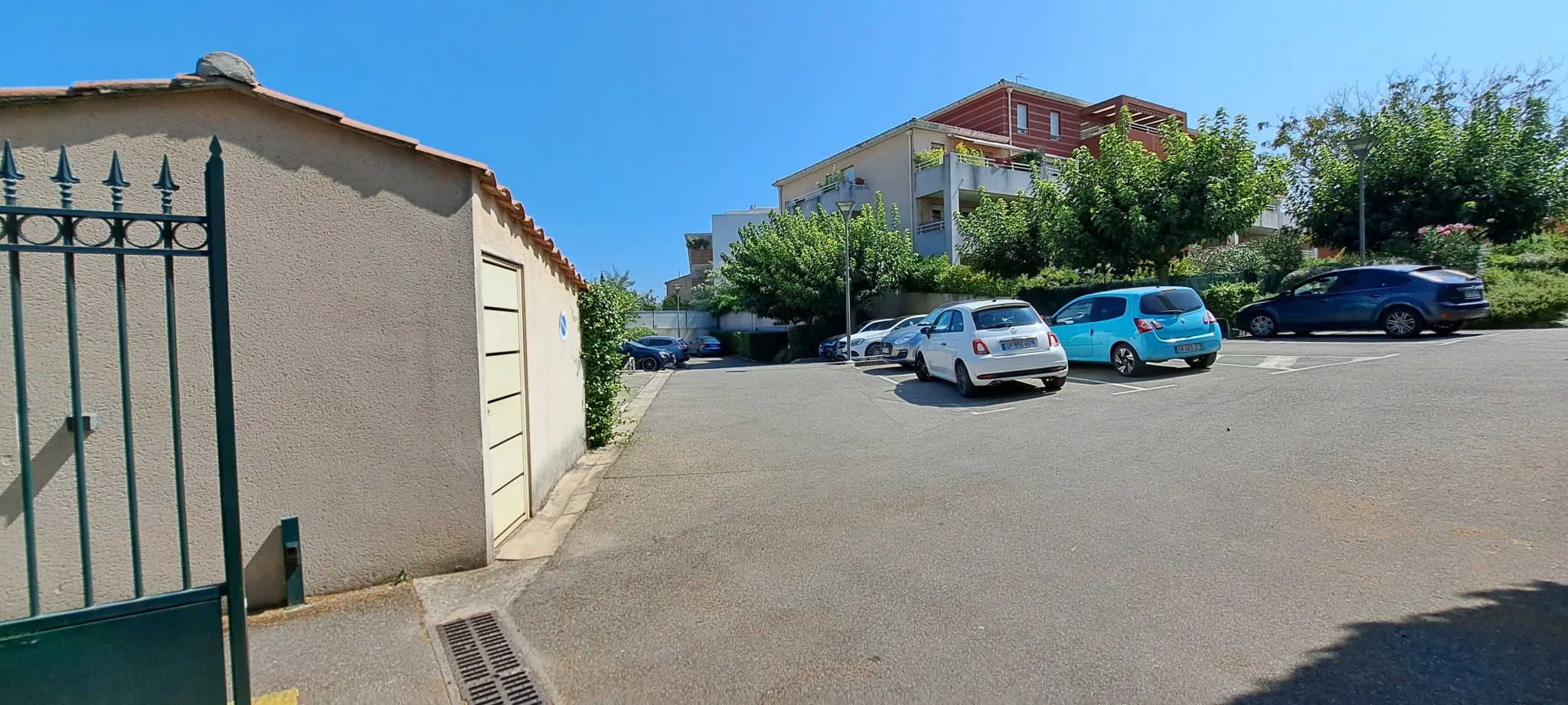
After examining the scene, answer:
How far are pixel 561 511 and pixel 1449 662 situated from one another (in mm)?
5518

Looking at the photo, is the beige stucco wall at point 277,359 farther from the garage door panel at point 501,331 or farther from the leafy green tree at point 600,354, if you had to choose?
the leafy green tree at point 600,354

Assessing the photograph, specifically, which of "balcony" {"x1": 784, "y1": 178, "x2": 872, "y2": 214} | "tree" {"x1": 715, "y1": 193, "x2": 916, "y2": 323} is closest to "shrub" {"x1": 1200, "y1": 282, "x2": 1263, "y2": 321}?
"tree" {"x1": 715, "y1": 193, "x2": 916, "y2": 323}

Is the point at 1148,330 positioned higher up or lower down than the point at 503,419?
higher up

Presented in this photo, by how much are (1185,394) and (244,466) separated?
1025 centimetres

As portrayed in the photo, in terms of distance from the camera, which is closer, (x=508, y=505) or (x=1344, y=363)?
(x=508, y=505)

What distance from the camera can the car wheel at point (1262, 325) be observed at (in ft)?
52.2

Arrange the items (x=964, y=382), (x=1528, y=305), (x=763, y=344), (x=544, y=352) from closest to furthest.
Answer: (x=544, y=352) < (x=964, y=382) < (x=1528, y=305) < (x=763, y=344)

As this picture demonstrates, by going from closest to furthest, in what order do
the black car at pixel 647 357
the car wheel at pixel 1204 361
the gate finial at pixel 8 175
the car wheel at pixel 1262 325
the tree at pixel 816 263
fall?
the gate finial at pixel 8 175, the car wheel at pixel 1204 361, the car wheel at pixel 1262 325, the tree at pixel 816 263, the black car at pixel 647 357

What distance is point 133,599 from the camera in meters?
2.64

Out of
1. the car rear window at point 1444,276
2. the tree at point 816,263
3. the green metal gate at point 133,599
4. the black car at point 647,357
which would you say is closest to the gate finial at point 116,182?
the green metal gate at point 133,599

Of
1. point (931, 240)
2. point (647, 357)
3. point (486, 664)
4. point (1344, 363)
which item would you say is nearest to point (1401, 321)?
point (1344, 363)

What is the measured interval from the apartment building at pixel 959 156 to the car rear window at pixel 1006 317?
58.1ft

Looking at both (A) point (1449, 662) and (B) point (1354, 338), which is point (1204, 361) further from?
(A) point (1449, 662)

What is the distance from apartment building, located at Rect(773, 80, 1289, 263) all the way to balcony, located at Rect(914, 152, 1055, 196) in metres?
0.03
